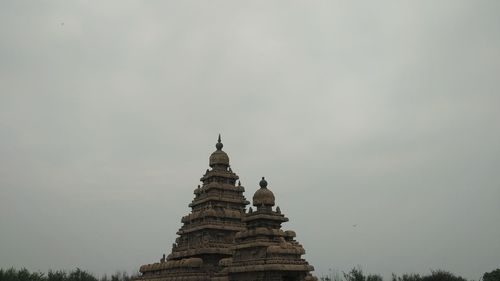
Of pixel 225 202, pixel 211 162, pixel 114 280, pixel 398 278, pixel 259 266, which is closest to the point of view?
pixel 259 266

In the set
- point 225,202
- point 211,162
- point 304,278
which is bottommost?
point 304,278

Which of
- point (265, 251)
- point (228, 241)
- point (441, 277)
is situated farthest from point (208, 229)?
point (441, 277)

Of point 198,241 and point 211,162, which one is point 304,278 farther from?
point 211,162

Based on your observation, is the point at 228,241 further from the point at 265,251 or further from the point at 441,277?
the point at 441,277

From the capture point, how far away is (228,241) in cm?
5219

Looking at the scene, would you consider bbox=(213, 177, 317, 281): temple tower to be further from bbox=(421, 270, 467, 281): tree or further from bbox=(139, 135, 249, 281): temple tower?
bbox=(421, 270, 467, 281): tree

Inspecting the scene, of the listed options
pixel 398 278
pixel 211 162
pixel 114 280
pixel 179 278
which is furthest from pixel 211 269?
pixel 114 280

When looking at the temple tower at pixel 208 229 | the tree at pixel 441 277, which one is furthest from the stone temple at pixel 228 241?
the tree at pixel 441 277

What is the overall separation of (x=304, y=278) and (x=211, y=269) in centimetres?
1249

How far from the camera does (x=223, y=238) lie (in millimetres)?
52156

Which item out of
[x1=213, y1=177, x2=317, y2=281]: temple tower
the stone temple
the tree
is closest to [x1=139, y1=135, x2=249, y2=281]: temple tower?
the stone temple

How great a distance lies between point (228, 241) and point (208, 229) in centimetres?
286

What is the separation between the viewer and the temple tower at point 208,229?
160 feet

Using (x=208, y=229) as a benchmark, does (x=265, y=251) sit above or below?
below
